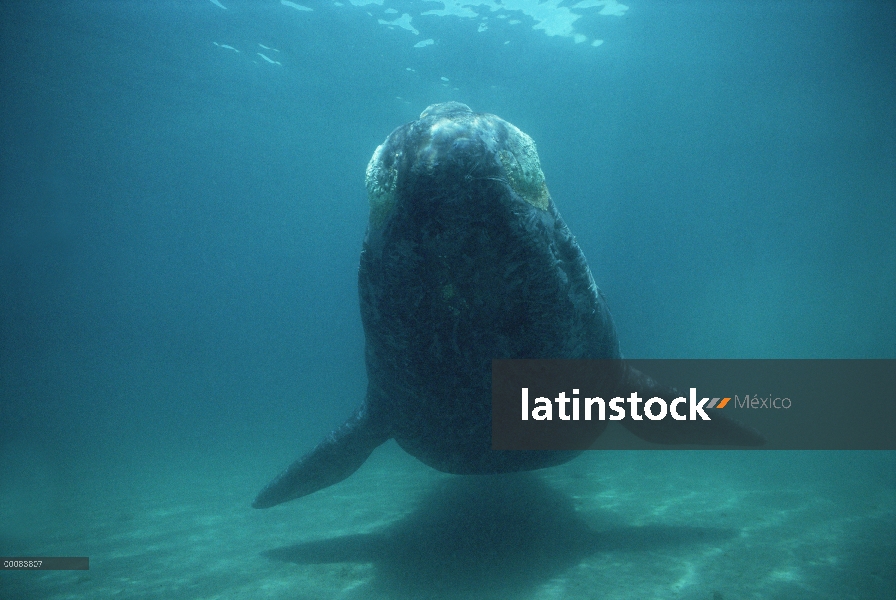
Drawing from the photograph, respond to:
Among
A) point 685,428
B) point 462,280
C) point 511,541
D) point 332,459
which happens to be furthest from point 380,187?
point 511,541

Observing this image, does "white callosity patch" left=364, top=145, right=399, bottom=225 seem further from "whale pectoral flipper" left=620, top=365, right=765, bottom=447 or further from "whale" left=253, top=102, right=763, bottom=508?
"whale pectoral flipper" left=620, top=365, right=765, bottom=447

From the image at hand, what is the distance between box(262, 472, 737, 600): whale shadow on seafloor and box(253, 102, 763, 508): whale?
129cm

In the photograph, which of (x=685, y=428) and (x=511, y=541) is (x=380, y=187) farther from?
(x=511, y=541)

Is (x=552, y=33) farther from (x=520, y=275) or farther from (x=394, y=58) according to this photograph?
(x=520, y=275)

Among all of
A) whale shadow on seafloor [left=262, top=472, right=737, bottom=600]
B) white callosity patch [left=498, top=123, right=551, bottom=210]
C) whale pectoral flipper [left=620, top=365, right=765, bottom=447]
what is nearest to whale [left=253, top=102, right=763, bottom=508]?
white callosity patch [left=498, top=123, right=551, bottom=210]

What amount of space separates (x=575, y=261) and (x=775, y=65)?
3259 centimetres

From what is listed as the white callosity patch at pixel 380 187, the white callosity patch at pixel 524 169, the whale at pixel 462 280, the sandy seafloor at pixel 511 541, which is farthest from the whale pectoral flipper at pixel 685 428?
the white callosity patch at pixel 380 187

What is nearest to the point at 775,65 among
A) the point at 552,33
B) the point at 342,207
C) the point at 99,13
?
the point at 552,33

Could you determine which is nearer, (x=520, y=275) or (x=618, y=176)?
(x=520, y=275)

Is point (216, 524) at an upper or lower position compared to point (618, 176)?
lower

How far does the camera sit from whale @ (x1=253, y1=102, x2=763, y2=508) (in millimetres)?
3119

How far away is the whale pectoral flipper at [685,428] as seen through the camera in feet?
17.7

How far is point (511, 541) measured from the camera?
6059 mm

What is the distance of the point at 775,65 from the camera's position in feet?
87.0
